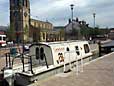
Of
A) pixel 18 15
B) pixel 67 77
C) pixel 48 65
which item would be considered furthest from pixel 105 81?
pixel 18 15

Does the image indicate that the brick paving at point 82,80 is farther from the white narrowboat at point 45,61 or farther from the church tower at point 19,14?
the church tower at point 19,14

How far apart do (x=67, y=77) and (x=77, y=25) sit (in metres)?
105

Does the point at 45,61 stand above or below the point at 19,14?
below

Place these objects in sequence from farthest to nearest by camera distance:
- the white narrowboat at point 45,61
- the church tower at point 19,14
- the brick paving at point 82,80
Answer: the church tower at point 19,14 → the white narrowboat at point 45,61 → the brick paving at point 82,80

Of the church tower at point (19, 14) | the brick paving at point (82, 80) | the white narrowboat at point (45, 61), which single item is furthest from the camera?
the church tower at point (19, 14)

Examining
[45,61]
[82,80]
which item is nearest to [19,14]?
A: [45,61]

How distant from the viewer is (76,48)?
24.5 metres

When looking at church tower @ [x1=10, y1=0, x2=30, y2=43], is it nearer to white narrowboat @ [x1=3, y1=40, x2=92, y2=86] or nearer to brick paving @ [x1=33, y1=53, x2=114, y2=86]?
white narrowboat @ [x1=3, y1=40, x2=92, y2=86]

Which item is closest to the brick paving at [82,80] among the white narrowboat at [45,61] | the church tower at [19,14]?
the white narrowboat at [45,61]

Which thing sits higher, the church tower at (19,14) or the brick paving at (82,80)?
the church tower at (19,14)

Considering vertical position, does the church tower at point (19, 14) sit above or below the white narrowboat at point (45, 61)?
above

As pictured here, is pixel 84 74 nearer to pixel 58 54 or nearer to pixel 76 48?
pixel 58 54

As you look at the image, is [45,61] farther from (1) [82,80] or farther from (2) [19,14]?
(2) [19,14]

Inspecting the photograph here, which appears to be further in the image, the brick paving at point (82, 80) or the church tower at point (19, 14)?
the church tower at point (19, 14)
